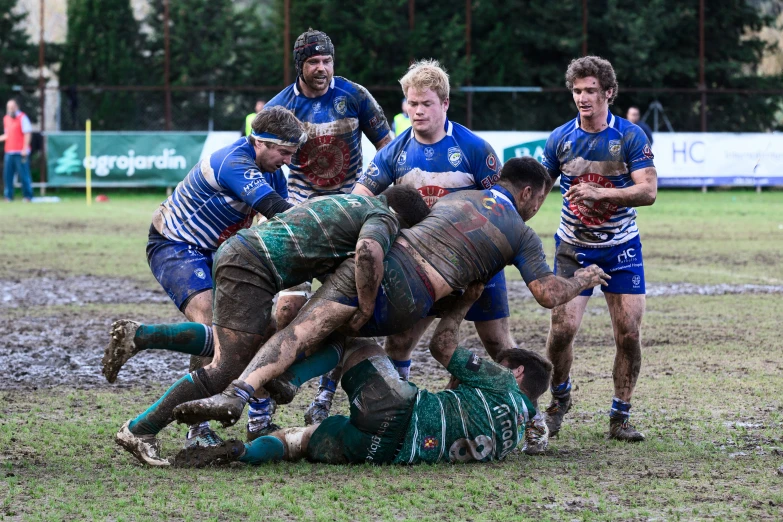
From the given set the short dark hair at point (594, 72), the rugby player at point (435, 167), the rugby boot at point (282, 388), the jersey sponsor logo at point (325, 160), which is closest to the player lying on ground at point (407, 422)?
the rugby boot at point (282, 388)

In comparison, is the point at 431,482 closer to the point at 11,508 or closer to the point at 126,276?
the point at 11,508

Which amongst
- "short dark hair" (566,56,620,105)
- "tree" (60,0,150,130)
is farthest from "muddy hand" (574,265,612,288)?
"tree" (60,0,150,130)

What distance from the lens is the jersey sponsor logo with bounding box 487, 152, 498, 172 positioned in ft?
21.2

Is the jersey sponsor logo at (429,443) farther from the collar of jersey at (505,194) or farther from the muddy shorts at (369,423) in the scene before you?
the collar of jersey at (505,194)

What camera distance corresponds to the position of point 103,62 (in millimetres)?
29922

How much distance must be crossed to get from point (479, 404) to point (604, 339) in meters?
4.12

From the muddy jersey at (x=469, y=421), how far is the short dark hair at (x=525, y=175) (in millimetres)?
1035

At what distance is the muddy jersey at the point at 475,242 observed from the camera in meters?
5.69

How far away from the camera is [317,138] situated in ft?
24.4

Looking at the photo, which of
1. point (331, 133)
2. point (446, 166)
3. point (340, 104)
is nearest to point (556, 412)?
point (446, 166)

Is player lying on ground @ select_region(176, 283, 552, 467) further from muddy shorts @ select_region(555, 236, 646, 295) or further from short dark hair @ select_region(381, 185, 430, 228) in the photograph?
muddy shorts @ select_region(555, 236, 646, 295)

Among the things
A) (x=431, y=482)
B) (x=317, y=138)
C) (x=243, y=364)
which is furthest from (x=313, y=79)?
(x=431, y=482)

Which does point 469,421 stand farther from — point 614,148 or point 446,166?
point 614,148

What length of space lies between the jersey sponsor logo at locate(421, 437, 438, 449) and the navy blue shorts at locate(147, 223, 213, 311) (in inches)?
59.4
